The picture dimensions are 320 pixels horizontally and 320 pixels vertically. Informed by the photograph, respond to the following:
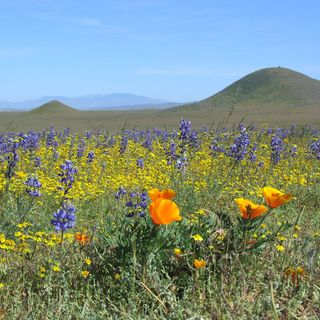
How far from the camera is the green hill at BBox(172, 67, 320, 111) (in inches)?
2982

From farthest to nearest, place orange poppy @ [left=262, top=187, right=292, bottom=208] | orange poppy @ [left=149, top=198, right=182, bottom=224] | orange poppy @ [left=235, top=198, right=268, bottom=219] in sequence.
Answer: orange poppy @ [left=235, top=198, right=268, bottom=219]
orange poppy @ [left=262, top=187, right=292, bottom=208]
orange poppy @ [left=149, top=198, right=182, bottom=224]

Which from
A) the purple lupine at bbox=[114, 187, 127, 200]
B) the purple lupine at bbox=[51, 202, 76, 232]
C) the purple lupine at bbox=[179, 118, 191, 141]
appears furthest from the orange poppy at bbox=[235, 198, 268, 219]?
the purple lupine at bbox=[179, 118, 191, 141]

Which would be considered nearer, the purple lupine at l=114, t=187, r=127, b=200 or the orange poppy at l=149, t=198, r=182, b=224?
the orange poppy at l=149, t=198, r=182, b=224

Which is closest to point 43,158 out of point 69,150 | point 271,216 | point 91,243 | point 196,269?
point 69,150

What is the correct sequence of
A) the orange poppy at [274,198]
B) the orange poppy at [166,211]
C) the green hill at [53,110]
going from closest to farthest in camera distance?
1. the orange poppy at [166,211]
2. the orange poppy at [274,198]
3. the green hill at [53,110]

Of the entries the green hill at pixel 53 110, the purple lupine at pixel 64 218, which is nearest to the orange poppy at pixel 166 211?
the purple lupine at pixel 64 218

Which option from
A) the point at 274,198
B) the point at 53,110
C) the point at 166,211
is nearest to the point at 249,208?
the point at 274,198

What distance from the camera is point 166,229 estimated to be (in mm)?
Answer: 3803

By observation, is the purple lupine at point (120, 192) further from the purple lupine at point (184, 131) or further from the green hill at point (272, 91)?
the green hill at point (272, 91)

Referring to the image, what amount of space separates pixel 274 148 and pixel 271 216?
4.33 meters

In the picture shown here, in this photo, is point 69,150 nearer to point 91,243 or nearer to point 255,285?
point 91,243

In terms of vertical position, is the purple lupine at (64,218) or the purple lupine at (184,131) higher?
the purple lupine at (184,131)

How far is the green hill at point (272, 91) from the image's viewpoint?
75.8 meters

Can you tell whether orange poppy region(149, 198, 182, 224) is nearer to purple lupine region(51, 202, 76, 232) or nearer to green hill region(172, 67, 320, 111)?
purple lupine region(51, 202, 76, 232)
